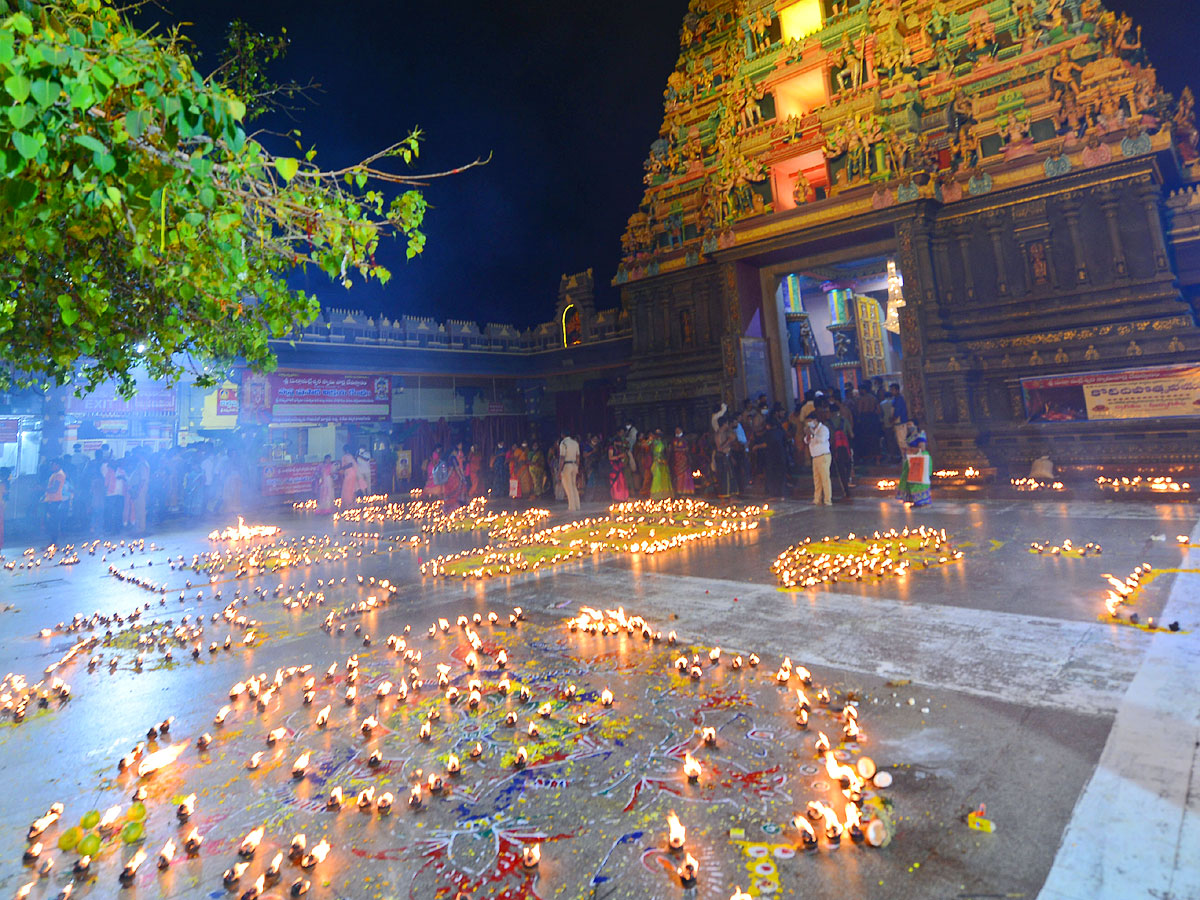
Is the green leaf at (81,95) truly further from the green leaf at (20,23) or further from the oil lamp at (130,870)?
the oil lamp at (130,870)

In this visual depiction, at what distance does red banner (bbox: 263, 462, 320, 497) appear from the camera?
2000 centimetres

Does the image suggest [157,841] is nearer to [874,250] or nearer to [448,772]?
[448,772]

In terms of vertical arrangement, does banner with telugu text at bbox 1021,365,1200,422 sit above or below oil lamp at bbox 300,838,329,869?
above

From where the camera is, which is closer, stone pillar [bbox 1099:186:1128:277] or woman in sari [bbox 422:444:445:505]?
stone pillar [bbox 1099:186:1128:277]

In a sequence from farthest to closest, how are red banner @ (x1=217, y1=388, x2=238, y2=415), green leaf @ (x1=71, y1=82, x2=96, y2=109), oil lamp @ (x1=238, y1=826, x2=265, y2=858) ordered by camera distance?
red banner @ (x1=217, y1=388, x2=238, y2=415), oil lamp @ (x1=238, y1=826, x2=265, y2=858), green leaf @ (x1=71, y1=82, x2=96, y2=109)

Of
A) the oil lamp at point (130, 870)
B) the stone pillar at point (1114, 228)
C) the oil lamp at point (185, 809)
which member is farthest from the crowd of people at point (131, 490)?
the stone pillar at point (1114, 228)

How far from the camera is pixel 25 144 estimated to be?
6.23ft

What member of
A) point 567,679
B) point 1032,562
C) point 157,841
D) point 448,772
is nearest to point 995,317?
point 1032,562

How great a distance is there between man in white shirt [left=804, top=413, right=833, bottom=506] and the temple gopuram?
4.03 meters

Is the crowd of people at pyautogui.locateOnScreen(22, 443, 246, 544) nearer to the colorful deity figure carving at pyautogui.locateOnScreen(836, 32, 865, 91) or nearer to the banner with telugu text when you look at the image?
the banner with telugu text

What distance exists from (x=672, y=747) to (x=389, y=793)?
1.35 meters

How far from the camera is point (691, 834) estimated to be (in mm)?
2299

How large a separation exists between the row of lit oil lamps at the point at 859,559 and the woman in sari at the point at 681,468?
7.33 m

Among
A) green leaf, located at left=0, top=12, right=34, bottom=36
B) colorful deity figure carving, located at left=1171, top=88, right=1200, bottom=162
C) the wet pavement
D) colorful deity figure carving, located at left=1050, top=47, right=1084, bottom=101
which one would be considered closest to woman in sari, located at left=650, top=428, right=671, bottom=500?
the wet pavement
